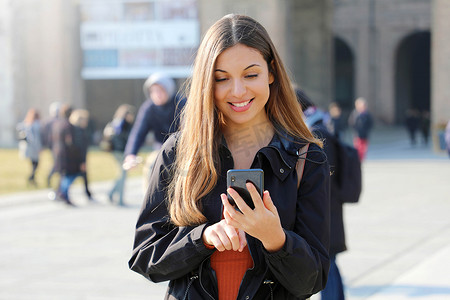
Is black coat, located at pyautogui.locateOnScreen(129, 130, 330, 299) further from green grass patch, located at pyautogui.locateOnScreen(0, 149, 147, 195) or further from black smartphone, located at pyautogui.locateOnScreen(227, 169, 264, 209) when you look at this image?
green grass patch, located at pyautogui.locateOnScreen(0, 149, 147, 195)

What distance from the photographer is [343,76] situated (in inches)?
1946

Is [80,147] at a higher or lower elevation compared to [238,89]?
lower

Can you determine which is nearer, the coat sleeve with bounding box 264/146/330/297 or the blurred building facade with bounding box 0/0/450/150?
the coat sleeve with bounding box 264/146/330/297

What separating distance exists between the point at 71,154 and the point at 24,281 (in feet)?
19.5

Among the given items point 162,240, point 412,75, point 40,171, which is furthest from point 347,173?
point 412,75

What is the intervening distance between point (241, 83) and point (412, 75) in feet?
161

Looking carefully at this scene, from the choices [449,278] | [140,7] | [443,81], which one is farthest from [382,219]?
[140,7]

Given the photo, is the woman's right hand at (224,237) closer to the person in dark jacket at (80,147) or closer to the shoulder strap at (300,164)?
the shoulder strap at (300,164)

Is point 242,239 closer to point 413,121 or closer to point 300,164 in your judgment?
point 300,164

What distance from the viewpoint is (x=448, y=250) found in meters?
7.46

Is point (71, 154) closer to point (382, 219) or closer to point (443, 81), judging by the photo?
point (382, 219)

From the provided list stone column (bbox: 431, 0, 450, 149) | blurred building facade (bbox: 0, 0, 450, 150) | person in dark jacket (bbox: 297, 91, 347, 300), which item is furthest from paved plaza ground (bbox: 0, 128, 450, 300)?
stone column (bbox: 431, 0, 450, 149)

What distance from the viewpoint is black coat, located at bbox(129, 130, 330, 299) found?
220 centimetres

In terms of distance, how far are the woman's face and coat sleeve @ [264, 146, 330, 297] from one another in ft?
0.80
